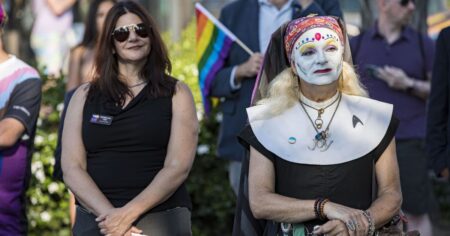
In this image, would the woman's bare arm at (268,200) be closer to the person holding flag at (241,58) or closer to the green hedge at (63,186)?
the person holding flag at (241,58)

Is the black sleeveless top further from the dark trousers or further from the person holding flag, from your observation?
the person holding flag

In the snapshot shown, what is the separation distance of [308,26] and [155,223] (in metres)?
1.36

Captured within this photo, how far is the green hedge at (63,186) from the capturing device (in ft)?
29.1

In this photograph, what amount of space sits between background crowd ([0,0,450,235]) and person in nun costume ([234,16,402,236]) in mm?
1529

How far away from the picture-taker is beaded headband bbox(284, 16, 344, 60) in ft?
17.3

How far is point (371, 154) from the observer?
516cm

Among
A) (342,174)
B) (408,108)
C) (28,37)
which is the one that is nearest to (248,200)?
(342,174)

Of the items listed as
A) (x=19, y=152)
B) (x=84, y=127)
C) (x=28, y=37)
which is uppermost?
(x=84, y=127)

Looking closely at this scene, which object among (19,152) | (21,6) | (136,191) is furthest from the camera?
(21,6)

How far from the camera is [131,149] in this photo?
589 centimetres

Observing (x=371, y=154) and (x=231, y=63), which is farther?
(x=231, y=63)

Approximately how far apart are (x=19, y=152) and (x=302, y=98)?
2119mm

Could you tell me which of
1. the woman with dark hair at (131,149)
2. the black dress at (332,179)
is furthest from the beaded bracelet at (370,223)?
the woman with dark hair at (131,149)

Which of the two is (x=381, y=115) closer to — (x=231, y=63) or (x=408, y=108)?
(x=231, y=63)
